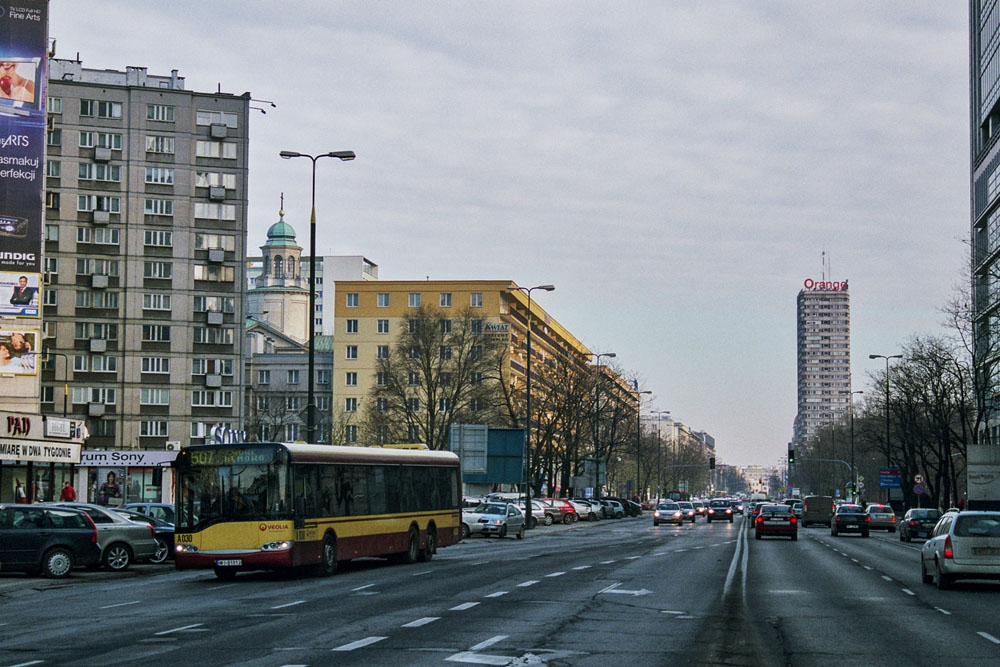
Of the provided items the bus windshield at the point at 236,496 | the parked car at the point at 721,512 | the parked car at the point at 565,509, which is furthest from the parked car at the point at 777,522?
the parked car at the point at 721,512

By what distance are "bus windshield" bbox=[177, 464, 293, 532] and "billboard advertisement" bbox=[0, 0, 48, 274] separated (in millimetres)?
28412

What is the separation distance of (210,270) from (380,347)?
4386cm

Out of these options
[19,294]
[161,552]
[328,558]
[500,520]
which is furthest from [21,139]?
[328,558]

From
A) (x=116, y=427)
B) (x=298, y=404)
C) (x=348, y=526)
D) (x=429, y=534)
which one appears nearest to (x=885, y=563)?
(x=429, y=534)

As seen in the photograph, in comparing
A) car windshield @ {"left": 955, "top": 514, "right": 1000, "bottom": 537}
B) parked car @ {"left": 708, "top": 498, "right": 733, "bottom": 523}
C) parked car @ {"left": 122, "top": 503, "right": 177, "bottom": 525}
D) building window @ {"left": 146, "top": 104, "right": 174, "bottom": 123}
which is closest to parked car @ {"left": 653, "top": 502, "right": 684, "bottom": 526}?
parked car @ {"left": 708, "top": 498, "right": 733, "bottom": 523}

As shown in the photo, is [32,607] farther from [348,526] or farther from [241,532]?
[348,526]

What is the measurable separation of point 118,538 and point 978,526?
58.3 ft

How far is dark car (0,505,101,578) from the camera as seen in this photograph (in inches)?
1065

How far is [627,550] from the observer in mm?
42438

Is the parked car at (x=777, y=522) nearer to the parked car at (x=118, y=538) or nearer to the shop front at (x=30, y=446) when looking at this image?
the shop front at (x=30, y=446)

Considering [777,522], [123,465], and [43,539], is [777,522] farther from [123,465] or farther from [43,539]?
[43,539]

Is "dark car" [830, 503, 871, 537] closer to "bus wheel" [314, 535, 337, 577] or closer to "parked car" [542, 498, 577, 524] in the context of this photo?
"parked car" [542, 498, 577, 524]

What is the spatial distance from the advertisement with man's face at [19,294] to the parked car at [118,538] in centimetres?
2292

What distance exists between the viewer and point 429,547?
33469mm
